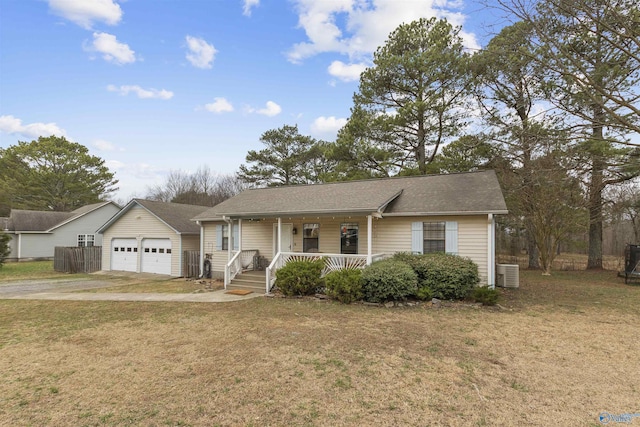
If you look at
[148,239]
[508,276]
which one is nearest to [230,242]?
[148,239]

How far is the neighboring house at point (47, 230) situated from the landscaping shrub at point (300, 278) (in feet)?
69.2

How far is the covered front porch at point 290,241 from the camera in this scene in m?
11.7

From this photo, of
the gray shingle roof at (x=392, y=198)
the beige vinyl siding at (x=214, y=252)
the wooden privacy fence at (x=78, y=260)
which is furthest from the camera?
the wooden privacy fence at (x=78, y=260)

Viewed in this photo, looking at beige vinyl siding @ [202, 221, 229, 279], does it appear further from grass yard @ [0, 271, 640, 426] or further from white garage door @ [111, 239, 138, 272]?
grass yard @ [0, 271, 640, 426]

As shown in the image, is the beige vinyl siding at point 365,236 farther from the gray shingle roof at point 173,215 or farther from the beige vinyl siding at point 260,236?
the gray shingle roof at point 173,215

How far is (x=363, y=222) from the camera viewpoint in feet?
40.4

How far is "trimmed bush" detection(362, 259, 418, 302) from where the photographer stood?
898cm

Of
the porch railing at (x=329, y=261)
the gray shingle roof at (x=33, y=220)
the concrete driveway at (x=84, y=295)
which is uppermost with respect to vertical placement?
the gray shingle roof at (x=33, y=220)

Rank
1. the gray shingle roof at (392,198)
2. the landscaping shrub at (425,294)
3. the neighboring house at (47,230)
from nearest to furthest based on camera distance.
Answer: the landscaping shrub at (425,294) → the gray shingle roof at (392,198) → the neighboring house at (47,230)

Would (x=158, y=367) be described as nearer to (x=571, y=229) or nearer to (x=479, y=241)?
(x=479, y=241)

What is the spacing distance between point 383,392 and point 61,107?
1837 cm

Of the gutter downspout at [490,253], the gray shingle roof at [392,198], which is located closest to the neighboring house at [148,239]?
the gray shingle roof at [392,198]

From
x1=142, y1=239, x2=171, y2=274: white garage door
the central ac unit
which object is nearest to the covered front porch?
x1=142, y1=239, x2=171, y2=274: white garage door

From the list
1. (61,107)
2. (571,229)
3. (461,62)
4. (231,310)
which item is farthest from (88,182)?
(571,229)
